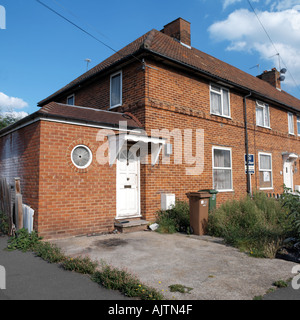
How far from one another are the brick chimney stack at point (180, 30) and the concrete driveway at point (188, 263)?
9893 millimetres

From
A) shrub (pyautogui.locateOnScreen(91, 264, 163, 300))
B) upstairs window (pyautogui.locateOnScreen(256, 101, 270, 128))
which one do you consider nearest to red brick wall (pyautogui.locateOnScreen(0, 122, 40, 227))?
shrub (pyautogui.locateOnScreen(91, 264, 163, 300))

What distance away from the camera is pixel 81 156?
6.98 meters

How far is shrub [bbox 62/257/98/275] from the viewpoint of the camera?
4.14 metres

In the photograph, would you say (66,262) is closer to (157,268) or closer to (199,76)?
(157,268)

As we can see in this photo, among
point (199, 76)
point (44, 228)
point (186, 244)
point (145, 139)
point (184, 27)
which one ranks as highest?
point (184, 27)

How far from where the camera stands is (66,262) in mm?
4406

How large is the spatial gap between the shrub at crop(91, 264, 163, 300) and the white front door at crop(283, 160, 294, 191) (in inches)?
533

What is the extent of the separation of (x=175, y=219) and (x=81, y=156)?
3.38 meters

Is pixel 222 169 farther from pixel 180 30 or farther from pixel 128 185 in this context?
pixel 180 30

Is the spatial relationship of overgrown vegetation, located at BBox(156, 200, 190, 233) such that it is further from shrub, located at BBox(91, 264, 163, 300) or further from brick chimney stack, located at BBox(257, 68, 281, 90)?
brick chimney stack, located at BBox(257, 68, 281, 90)

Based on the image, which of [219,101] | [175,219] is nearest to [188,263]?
[175,219]

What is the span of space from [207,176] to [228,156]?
174 centimetres

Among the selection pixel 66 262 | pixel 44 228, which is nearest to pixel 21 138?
pixel 44 228

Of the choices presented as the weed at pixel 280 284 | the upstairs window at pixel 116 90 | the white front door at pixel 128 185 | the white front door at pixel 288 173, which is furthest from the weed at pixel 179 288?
the white front door at pixel 288 173
